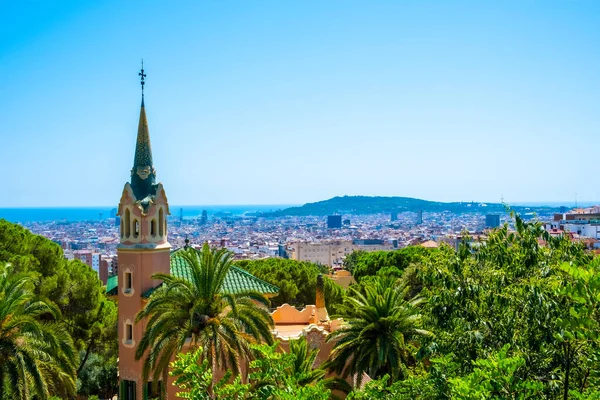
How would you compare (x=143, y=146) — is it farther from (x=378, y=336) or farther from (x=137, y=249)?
(x=378, y=336)

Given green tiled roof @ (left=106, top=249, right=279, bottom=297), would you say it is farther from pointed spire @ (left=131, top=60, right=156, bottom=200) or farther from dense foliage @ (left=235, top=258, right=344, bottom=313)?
dense foliage @ (left=235, top=258, right=344, bottom=313)

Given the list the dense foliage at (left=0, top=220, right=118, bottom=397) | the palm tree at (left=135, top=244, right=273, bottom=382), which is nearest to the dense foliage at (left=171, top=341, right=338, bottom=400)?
the palm tree at (left=135, top=244, right=273, bottom=382)

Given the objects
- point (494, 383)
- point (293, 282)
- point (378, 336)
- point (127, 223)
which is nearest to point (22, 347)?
point (127, 223)

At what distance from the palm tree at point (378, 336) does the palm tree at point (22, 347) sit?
7752 millimetres

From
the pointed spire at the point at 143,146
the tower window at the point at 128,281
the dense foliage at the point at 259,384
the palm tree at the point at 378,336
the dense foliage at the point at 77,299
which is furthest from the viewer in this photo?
the dense foliage at the point at 77,299

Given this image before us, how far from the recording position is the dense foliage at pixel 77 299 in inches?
983

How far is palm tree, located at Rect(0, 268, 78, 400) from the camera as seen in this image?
1430 cm

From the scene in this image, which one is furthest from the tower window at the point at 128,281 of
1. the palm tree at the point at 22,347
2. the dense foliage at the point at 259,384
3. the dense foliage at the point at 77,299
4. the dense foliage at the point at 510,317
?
the dense foliage at the point at 510,317

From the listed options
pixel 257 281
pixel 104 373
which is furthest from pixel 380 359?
pixel 104 373

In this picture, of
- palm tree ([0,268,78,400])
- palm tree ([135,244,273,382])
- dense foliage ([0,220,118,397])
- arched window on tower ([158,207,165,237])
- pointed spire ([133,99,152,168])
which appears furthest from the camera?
dense foliage ([0,220,118,397])

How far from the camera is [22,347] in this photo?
14445 millimetres

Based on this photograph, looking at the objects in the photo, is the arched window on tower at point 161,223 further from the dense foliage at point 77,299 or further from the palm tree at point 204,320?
the dense foliage at point 77,299

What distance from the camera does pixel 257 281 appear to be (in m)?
22.5

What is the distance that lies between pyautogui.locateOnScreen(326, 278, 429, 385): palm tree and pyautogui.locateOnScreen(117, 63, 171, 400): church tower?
20.1 ft
